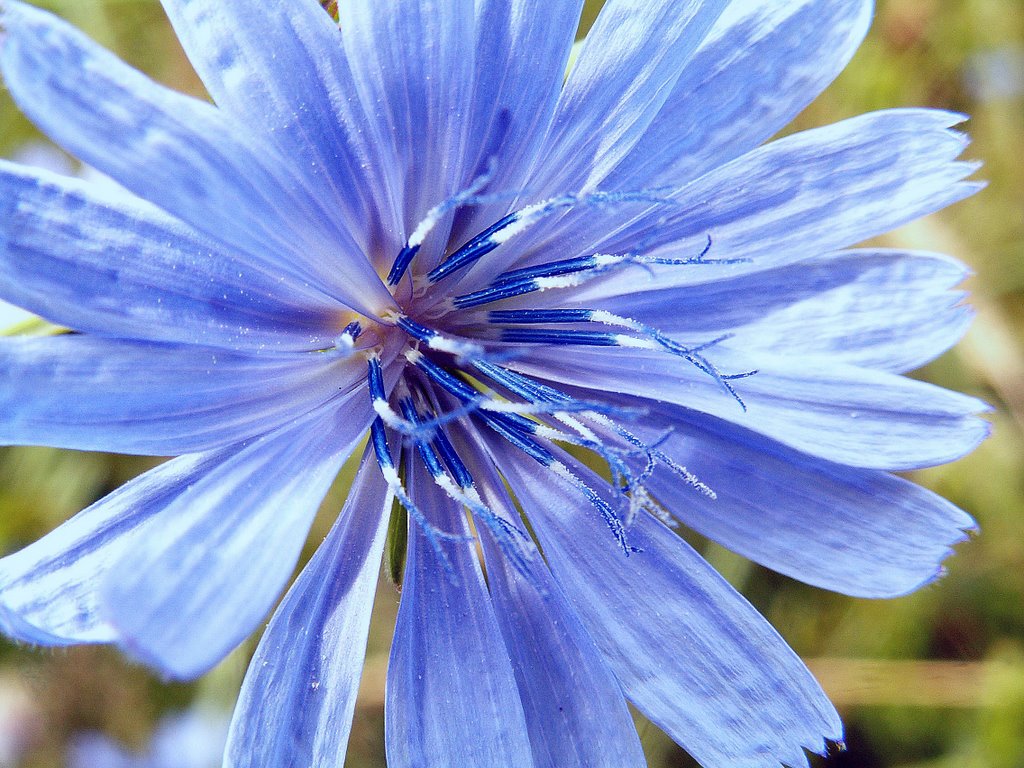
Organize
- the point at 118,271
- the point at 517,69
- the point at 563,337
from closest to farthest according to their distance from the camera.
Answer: the point at 118,271 < the point at 517,69 < the point at 563,337

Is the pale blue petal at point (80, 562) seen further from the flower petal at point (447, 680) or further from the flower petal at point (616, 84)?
the flower petal at point (616, 84)

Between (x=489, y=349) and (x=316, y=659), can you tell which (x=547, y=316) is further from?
(x=316, y=659)

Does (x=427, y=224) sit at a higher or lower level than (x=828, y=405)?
lower

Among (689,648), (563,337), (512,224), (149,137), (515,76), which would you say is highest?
(515,76)

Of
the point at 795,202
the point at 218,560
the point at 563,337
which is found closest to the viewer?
the point at 218,560

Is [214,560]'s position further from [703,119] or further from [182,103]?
[703,119]

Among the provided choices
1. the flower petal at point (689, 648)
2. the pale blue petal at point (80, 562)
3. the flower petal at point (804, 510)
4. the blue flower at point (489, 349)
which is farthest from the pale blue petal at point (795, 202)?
the pale blue petal at point (80, 562)

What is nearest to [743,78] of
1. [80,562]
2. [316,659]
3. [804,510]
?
[804,510]
